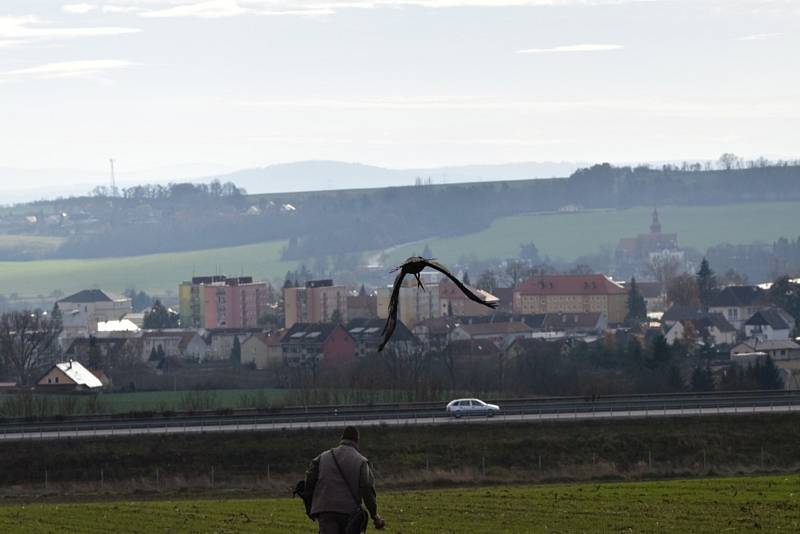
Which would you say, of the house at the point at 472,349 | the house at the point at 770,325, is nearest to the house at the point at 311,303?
the house at the point at 472,349

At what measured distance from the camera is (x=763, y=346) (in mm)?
103500

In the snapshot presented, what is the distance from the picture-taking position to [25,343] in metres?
118

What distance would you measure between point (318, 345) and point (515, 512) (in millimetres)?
88677

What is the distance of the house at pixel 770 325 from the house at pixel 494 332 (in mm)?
14801

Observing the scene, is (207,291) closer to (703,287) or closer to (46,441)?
(703,287)

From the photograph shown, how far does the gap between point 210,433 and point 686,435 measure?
12725 mm

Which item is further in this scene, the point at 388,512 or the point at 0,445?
the point at 0,445

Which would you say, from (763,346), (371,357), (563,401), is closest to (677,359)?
(763,346)

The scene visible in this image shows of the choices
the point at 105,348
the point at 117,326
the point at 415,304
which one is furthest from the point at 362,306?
the point at 105,348

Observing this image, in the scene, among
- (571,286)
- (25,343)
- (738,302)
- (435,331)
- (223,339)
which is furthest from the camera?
(571,286)

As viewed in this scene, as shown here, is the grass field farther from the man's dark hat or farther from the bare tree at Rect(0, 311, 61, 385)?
the bare tree at Rect(0, 311, 61, 385)

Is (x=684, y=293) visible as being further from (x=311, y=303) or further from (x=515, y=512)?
(x=515, y=512)

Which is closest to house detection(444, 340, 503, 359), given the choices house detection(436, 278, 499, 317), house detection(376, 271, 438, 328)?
house detection(376, 271, 438, 328)

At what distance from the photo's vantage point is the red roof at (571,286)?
521ft
